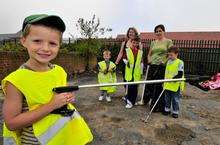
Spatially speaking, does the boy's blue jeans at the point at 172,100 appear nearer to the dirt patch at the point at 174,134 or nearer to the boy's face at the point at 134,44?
the dirt patch at the point at 174,134

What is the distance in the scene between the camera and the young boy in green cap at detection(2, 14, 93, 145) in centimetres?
150

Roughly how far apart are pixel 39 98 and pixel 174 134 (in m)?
4.30

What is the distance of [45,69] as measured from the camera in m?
1.63

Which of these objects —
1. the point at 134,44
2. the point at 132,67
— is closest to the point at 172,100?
the point at 132,67

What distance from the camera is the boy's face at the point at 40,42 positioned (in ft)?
5.10

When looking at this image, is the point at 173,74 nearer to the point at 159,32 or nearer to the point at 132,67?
the point at 159,32

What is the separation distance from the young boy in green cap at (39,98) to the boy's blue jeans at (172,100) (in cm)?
512

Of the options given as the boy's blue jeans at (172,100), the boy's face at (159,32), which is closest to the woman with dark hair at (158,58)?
the boy's face at (159,32)

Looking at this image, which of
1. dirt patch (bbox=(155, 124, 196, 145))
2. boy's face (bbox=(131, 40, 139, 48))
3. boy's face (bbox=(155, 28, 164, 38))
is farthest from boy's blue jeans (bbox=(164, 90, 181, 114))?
boy's face (bbox=(131, 40, 139, 48))

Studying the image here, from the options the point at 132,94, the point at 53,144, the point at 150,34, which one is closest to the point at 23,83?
the point at 53,144

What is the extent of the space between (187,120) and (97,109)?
2.02 metres

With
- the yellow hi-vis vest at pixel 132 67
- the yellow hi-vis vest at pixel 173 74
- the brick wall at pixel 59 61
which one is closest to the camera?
the yellow hi-vis vest at pixel 173 74

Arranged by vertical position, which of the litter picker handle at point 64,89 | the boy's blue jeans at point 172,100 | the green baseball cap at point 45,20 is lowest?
the boy's blue jeans at point 172,100

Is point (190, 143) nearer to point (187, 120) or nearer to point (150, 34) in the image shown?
point (187, 120)
